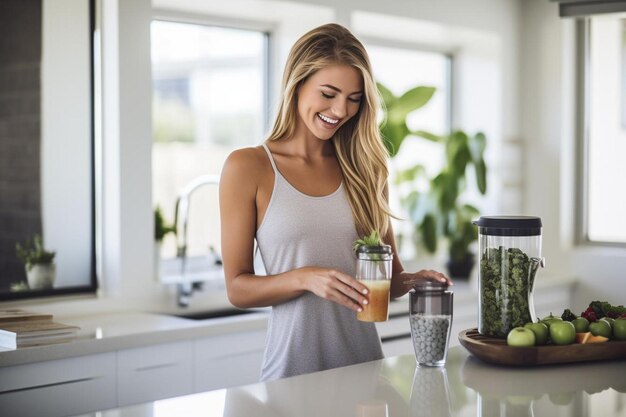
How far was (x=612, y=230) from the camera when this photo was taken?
555 cm

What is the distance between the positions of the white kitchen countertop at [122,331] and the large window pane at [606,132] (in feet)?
9.43

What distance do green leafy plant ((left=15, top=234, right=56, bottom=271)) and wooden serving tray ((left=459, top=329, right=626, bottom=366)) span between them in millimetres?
1859

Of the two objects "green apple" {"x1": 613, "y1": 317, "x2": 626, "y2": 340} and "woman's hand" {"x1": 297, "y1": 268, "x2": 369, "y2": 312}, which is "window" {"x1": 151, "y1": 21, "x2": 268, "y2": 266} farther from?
"green apple" {"x1": 613, "y1": 317, "x2": 626, "y2": 340}

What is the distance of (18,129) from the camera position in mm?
3461

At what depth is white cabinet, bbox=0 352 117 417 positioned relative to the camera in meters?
2.78

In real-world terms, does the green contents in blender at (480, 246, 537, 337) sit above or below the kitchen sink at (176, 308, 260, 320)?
above

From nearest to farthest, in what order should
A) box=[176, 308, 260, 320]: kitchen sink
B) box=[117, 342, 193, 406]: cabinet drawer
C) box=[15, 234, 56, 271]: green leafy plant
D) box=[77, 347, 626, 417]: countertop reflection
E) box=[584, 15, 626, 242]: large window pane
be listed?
box=[77, 347, 626, 417]: countertop reflection < box=[117, 342, 193, 406]: cabinet drawer < box=[15, 234, 56, 271]: green leafy plant < box=[176, 308, 260, 320]: kitchen sink < box=[584, 15, 626, 242]: large window pane

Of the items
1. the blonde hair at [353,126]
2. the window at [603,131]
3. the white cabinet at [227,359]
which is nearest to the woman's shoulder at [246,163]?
the blonde hair at [353,126]

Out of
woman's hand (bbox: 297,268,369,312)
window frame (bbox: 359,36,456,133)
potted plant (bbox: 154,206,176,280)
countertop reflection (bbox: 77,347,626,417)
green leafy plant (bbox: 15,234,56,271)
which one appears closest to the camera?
countertop reflection (bbox: 77,347,626,417)

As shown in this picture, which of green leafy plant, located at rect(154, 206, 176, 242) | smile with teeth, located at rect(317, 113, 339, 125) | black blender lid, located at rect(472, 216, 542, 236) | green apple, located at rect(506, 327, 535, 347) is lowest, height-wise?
green apple, located at rect(506, 327, 535, 347)

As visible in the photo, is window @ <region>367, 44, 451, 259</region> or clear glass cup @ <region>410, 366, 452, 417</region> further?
window @ <region>367, 44, 451, 259</region>

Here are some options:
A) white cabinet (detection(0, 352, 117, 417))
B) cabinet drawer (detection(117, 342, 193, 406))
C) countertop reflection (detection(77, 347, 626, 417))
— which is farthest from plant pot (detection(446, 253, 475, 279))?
countertop reflection (detection(77, 347, 626, 417))

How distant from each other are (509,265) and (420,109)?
3.28 metres

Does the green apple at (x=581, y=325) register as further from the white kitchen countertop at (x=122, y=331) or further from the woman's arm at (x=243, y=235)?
the white kitchen countertop at (x=122, y=331)
